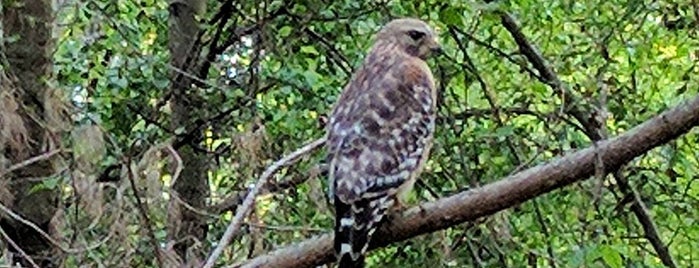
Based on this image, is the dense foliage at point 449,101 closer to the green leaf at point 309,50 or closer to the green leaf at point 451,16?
the green leaf at point 309,50

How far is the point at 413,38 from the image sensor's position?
4.49m

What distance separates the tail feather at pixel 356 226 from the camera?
3.44m

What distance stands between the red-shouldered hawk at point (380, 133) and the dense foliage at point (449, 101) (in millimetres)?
355

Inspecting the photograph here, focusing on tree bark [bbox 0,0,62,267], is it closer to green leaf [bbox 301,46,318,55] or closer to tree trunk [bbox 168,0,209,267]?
tree trunk [bbox 168,0,209,267]

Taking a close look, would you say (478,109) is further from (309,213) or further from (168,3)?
(168,3)

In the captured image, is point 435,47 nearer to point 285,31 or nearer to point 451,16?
point 451,16

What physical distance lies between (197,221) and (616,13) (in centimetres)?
193

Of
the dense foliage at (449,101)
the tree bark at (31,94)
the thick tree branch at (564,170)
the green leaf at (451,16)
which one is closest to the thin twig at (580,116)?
the dense foliage at (449,101)

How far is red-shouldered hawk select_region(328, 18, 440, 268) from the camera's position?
3615 mm

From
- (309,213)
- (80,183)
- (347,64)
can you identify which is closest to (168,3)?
(347,64)

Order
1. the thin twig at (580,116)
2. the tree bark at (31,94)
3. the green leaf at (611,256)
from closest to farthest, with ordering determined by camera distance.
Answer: the green leaf at (611,256) → the thin twig at (580,116) → the tree bark at (31,94)

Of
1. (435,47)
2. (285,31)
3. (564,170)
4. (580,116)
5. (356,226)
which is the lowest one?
(356,226)

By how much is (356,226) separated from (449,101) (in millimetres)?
2136

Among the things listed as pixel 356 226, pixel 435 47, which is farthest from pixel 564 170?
pixel 435 47
